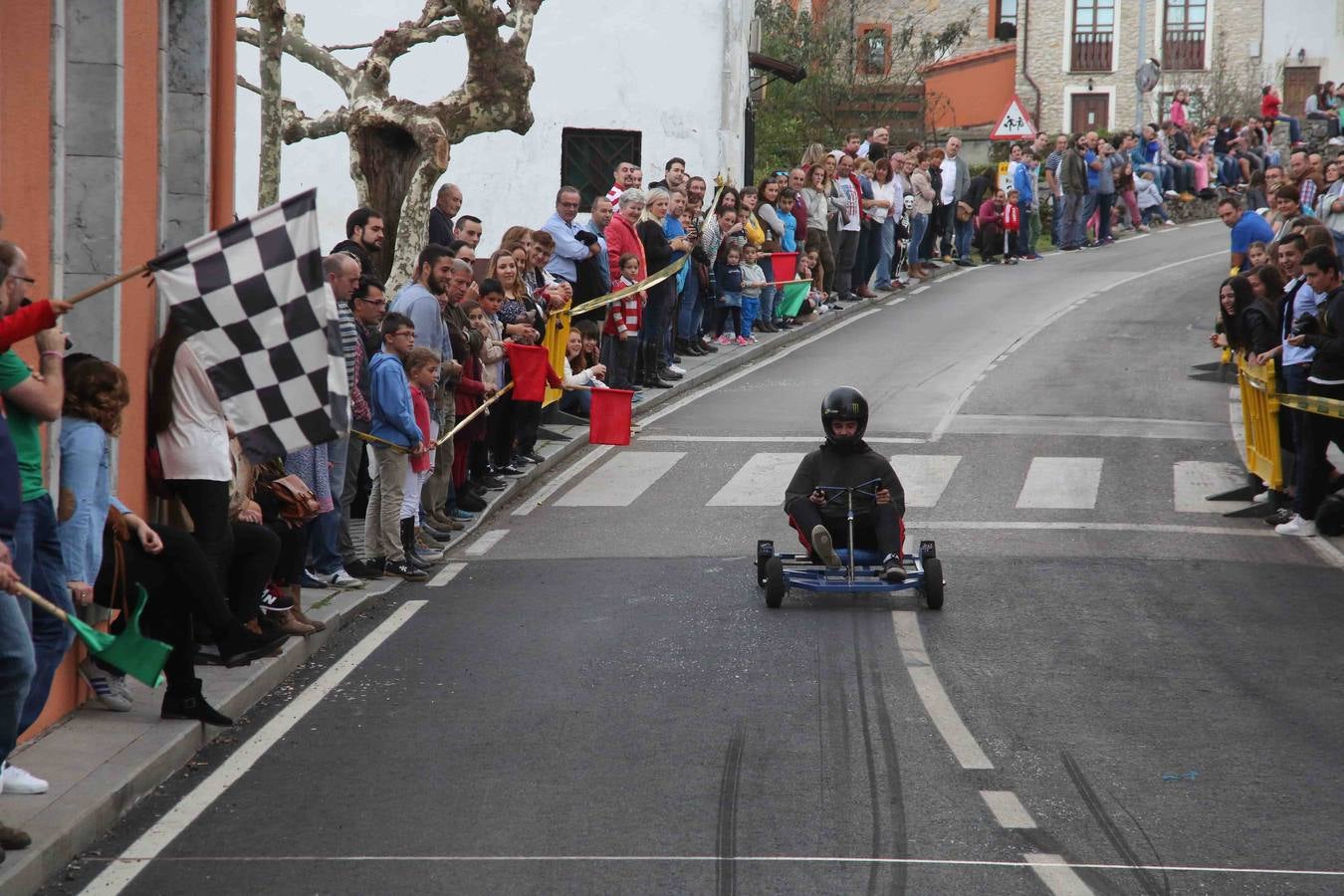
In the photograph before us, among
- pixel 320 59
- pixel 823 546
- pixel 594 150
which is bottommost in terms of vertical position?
pixel 823 546

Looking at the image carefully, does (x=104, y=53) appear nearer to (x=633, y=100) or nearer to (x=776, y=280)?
(x=776, y=280)

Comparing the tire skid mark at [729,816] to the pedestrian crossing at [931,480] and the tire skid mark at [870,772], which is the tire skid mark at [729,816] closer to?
the tire skid mark at [870,772]

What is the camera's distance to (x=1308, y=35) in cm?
7162

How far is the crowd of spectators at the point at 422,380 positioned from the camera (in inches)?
298

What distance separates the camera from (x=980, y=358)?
80.8 feet

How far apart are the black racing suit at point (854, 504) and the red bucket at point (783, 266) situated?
13781 mm

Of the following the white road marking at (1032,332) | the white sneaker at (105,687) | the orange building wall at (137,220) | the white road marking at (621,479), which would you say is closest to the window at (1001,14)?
the white road marking at (1032,332)

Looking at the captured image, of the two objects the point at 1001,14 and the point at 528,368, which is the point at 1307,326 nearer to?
the point at 528,368

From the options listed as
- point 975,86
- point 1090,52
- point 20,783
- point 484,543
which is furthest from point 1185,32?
point 20,783

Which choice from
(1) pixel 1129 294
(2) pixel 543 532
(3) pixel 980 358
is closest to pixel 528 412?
(2) pixel 543 532

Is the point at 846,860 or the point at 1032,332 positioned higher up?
the point at 1032,332

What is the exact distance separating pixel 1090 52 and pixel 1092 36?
0.63 meters

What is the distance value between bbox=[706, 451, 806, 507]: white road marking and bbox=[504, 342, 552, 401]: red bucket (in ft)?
5.87

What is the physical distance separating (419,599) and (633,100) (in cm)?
2219
